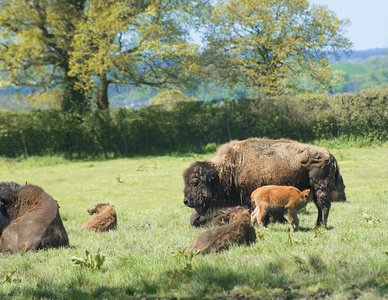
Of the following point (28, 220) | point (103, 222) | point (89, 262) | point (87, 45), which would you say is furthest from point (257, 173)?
point (87, 45)

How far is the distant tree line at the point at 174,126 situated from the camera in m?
23.6

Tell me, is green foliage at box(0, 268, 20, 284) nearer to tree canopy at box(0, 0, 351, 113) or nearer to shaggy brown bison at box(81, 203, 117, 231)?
shaggy brown bison at box(81, 203, 117, 231)

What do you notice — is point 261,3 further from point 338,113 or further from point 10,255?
point 10,255

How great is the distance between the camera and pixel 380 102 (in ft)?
74.1

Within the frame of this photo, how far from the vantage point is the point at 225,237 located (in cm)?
556

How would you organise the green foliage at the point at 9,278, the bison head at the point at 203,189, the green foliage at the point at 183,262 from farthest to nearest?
1. the bison head at the point at 203,189
2. the green foliage at the point at 9,278
3. the green foliage at the point at 183,262

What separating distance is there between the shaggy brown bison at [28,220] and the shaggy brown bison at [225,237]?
223cm

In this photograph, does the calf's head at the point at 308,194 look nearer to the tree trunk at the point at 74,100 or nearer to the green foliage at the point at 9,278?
the green foliage at the point at 9,278

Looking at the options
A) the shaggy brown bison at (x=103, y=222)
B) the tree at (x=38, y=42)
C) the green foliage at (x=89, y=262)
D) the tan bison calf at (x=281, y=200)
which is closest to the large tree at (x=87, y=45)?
the tree at (x=38, y=42)

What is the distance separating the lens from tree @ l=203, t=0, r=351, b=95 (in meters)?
30.2

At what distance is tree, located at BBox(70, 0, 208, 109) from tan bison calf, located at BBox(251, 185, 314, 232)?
20272 mm

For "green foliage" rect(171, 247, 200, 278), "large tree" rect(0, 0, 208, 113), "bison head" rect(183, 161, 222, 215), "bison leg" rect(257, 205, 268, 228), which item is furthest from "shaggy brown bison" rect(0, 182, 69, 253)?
"large tree" rect(0, 0, 208, 113)

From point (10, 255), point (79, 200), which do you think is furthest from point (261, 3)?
point (10, 255)

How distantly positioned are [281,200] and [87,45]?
74.1 feet
